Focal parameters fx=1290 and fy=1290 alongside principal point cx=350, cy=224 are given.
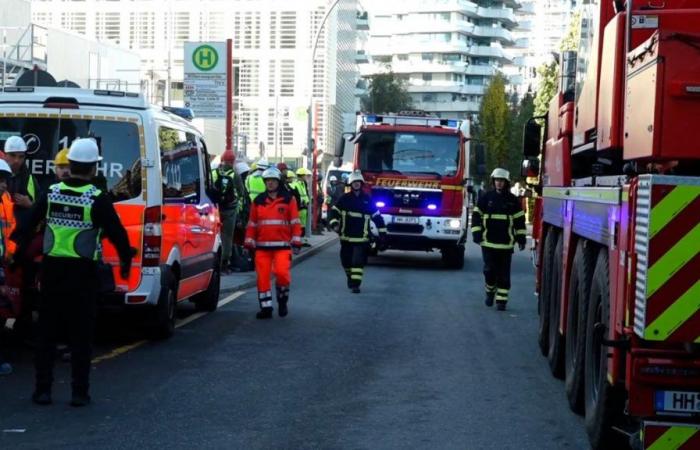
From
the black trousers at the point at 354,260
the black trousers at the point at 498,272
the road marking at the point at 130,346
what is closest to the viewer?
the road marking at the point at 130,346

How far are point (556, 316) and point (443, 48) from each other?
470ft

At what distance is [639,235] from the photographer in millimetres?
6082

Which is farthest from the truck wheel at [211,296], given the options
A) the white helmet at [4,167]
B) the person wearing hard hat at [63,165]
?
the white helmet at [4,167]

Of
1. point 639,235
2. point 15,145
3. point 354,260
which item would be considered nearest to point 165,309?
point 15,145

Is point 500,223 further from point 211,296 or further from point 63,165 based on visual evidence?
point 63,165

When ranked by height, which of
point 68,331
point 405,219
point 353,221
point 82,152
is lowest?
point 405,219

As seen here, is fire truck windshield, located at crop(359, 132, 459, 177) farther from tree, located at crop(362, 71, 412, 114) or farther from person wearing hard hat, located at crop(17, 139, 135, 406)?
tree, located at crop(362, 71, 412, 114)

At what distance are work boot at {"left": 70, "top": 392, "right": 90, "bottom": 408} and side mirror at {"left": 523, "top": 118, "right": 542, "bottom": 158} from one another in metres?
6.94

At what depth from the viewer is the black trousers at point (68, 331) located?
28.5 ft

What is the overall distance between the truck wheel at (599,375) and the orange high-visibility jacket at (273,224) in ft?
22.9

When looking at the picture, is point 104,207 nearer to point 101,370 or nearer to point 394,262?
point 101,370

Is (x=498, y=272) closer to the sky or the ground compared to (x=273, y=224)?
closer to the ground

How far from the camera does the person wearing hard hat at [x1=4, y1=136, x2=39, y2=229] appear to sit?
10703 mm

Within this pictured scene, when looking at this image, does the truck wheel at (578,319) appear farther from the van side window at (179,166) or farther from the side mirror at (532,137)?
the side mirror at (532,137)
